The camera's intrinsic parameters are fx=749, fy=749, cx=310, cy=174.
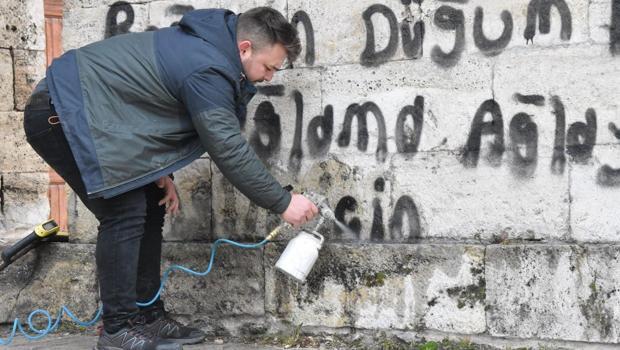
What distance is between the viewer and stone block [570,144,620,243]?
350 cm

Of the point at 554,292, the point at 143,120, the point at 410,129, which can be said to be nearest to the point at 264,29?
the point at 143,120

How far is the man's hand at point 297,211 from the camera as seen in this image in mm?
3477

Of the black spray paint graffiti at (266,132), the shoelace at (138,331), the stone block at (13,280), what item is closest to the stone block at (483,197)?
the black spray paint graffiti at (266,132)

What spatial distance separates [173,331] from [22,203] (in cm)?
222

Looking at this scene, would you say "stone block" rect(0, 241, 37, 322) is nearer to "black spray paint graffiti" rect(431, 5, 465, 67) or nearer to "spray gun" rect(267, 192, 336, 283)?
"spray gun" rect(267, 192, 336, 283)

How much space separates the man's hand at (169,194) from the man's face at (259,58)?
2.48 feet

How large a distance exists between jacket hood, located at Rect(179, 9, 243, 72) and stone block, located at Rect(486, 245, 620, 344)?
1.57 m

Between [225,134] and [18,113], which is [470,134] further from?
[18,113]

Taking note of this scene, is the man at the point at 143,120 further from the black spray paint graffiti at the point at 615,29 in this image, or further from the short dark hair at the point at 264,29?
the black spray paint graffiti at the point at 615,29

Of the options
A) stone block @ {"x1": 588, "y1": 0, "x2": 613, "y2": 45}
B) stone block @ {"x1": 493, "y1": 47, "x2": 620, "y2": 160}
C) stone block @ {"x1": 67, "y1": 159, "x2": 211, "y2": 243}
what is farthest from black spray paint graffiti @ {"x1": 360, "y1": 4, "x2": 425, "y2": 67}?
stone block @ {"x1": 67, "y1": 159, "x2": 211, "y2": 243}

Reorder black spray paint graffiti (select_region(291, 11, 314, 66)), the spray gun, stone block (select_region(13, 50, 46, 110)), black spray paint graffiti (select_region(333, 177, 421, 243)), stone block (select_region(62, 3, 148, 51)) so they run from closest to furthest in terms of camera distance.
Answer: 1. the spray gun
2. black spray paint graffiti (select_region(333, 177, 421, 243))
3. black spray paint graffiti (select_region(291, 11, 314, 66))
4. stone block (select_region(62, 3, 148, 51))
5. stone block (select_region(13, 50, 46, 110))

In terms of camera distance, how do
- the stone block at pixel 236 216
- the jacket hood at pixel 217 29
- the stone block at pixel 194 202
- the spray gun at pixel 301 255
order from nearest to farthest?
1. the jacket hood at pixel 217 29
2. the spray gun at pixel 301 255
3. the stone block at pixel 236 216
4. the stone block at pixel 194 202

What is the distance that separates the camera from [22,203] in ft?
Result: 18.3

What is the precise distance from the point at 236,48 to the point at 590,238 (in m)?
1.89
